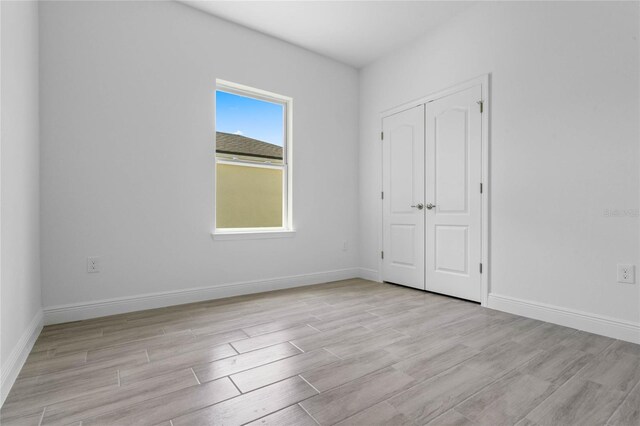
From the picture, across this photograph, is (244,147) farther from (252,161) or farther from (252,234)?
(252,234)

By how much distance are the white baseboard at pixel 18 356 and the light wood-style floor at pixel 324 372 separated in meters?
0.04

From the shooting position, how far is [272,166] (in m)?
3.87

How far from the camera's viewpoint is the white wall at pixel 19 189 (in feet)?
5.43

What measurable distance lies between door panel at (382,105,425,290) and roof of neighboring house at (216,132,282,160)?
55.1 inches

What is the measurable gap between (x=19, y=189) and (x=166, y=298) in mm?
1500

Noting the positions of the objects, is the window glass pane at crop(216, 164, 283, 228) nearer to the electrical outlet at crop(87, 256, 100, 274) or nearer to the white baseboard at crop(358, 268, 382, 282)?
the electrical outlet at crop(87, 256, 100, 274)

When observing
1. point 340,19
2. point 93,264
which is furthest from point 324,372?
point 340,19

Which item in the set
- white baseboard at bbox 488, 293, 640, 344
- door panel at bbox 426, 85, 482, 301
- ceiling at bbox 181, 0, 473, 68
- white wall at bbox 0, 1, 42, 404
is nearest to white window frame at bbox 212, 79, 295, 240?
ceiling at bbox 181, 0, 473, 68

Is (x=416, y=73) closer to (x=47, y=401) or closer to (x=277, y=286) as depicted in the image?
(x=277, y=286)

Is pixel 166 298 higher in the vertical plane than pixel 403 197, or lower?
lower

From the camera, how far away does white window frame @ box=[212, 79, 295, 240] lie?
347 centimetres

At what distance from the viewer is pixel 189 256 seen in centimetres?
320

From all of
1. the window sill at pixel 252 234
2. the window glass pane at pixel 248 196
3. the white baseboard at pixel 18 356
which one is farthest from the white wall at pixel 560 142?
the white baseboard at pixel 18 356

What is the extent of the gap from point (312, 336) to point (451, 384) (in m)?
0.98
